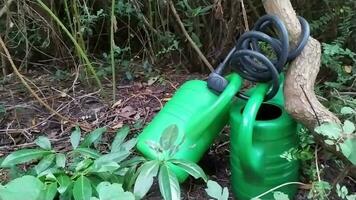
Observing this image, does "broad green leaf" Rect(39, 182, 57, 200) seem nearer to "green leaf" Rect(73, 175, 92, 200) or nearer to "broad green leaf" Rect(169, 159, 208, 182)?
"green leaf" Rect(73, 175, 92, 200)

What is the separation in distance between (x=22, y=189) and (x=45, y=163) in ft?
0.50

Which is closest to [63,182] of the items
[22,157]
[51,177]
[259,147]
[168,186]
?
[51,177]

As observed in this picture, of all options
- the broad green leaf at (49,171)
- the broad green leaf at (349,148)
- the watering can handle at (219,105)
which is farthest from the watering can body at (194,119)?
the broad green leaf at (349,148)

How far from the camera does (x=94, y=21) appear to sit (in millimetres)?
2109

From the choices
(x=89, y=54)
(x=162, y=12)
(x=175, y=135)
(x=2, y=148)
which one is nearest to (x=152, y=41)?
(x=162, y=12)

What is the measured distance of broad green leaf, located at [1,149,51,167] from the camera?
4.19 ft

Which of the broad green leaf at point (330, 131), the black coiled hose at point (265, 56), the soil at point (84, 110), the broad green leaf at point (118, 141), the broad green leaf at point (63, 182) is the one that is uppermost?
the black coiled hose at point (265, 56)

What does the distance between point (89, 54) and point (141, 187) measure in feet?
3.72

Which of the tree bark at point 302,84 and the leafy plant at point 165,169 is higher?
the tree bark at point 302,84

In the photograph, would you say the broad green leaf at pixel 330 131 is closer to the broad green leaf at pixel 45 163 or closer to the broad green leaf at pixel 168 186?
the broad green leaf at pixel 168 186

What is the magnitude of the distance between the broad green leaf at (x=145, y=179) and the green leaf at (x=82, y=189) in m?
0.11

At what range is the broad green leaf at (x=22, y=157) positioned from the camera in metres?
1.28

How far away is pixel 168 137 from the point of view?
1233mm

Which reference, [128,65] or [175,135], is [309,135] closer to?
[175,135]
